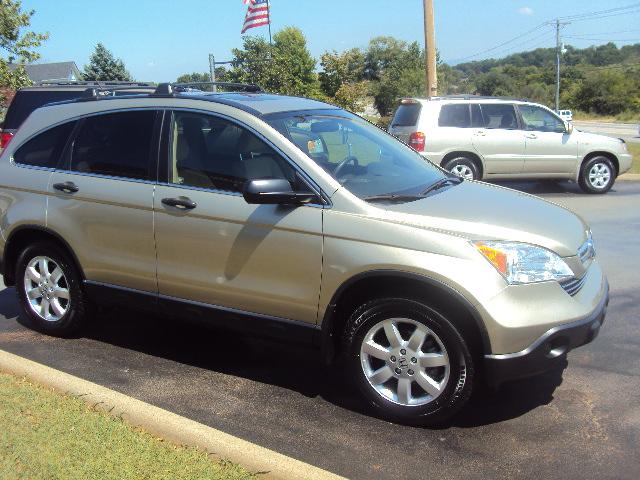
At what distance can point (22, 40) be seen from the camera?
73.7 ft

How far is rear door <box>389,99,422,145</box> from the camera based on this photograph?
1259 centimetres

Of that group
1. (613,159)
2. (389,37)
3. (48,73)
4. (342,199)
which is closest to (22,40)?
(613,159)

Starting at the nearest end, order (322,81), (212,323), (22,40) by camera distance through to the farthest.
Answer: (212,323), (22,40), (322,81)

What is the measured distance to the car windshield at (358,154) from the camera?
423cm

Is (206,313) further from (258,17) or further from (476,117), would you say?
(258,17)

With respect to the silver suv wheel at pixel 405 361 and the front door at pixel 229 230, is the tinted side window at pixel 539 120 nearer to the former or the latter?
the front door at pixel 229 230

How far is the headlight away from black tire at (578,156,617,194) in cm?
989

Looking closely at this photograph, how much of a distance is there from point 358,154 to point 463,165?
27.8 feet

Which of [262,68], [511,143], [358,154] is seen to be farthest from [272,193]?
[262,68]

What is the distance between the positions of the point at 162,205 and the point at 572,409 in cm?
286

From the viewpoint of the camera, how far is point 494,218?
387 cm

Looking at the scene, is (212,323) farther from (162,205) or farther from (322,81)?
(322,81)

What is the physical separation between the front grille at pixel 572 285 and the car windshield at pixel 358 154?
1.06 meters

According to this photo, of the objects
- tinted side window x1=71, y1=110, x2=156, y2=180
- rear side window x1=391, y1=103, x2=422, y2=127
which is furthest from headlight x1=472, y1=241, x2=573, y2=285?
rear side window x1=391, y1=103, x2=422, y2=127
